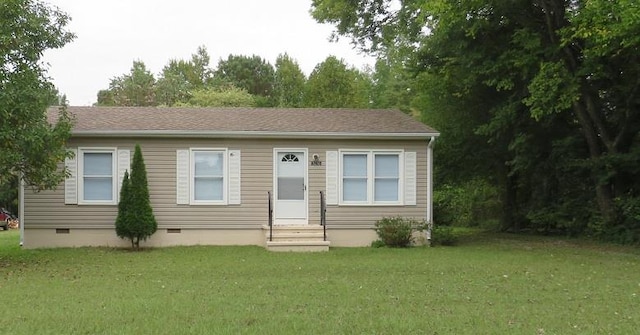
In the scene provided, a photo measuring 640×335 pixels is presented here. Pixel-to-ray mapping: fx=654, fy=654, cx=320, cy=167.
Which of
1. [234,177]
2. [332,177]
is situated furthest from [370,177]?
[234,177]

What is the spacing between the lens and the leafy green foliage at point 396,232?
616 inches

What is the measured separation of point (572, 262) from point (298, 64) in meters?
41.2

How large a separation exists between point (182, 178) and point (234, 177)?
1.27 metres

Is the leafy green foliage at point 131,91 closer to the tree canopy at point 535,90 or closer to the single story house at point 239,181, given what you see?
the tree canopy at point 535,90

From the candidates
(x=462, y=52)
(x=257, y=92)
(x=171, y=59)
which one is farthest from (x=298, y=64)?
(x=462, y=52)

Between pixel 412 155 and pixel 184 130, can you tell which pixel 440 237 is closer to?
pixel 412 155

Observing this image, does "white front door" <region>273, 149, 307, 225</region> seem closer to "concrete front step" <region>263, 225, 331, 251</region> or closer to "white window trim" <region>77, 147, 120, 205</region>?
"concrete front step" <region>263, 225, 331, 251</region>

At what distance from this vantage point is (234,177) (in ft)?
53.1

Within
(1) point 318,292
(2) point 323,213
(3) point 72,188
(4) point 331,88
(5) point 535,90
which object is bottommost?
(1) point 318,292

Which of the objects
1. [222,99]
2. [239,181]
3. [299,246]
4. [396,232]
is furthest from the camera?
[222,99]

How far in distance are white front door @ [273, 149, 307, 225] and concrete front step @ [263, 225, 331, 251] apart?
48 cm

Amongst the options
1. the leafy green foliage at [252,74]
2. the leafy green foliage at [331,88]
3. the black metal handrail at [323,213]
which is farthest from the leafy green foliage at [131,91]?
the black metal handrail at [323,213]

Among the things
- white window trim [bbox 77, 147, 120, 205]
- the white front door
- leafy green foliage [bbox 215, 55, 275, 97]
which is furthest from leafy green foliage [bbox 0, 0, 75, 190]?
leafy green foliage [bbox 215, 55, 275, 97]

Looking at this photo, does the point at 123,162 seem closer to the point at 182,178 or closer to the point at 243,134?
the point at 182,178
